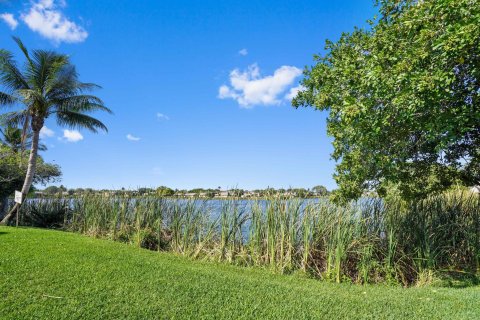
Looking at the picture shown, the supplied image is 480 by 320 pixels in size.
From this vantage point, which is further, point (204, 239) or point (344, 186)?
point (204, 239)

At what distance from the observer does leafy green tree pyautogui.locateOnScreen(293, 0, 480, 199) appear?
5168 mm

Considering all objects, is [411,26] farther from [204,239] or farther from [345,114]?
[204,239]

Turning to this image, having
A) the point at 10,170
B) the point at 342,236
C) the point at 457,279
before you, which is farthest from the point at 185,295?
the point at 10,170

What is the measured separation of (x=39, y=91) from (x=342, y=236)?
47.7 feet

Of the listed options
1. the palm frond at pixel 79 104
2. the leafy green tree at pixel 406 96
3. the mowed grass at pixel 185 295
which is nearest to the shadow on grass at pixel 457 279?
the mowed grass at pixel 185 295

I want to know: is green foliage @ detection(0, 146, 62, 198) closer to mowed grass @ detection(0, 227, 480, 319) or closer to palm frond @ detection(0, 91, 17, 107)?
palm frond @ detection(0, 91, 17, 107)

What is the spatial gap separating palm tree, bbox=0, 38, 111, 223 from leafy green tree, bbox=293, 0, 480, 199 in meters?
11.6

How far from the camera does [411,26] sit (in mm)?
5730

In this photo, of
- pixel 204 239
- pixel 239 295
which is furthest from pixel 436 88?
pixel 204 239

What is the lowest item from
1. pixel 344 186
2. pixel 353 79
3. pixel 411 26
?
pixel 344 186

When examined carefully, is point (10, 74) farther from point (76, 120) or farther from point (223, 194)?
point (223, 194)

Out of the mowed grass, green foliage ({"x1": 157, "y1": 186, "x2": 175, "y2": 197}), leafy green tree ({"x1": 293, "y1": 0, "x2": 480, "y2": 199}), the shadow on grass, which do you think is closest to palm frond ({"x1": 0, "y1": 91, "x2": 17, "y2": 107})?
green foliage ({"x1": 157, "y1": 186, "x2": 175, "y2": 197})

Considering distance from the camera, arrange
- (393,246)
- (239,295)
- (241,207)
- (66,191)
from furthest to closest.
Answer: (66,191) < (241,207) < (393,246) < (239,295)

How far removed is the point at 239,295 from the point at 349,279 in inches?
112
